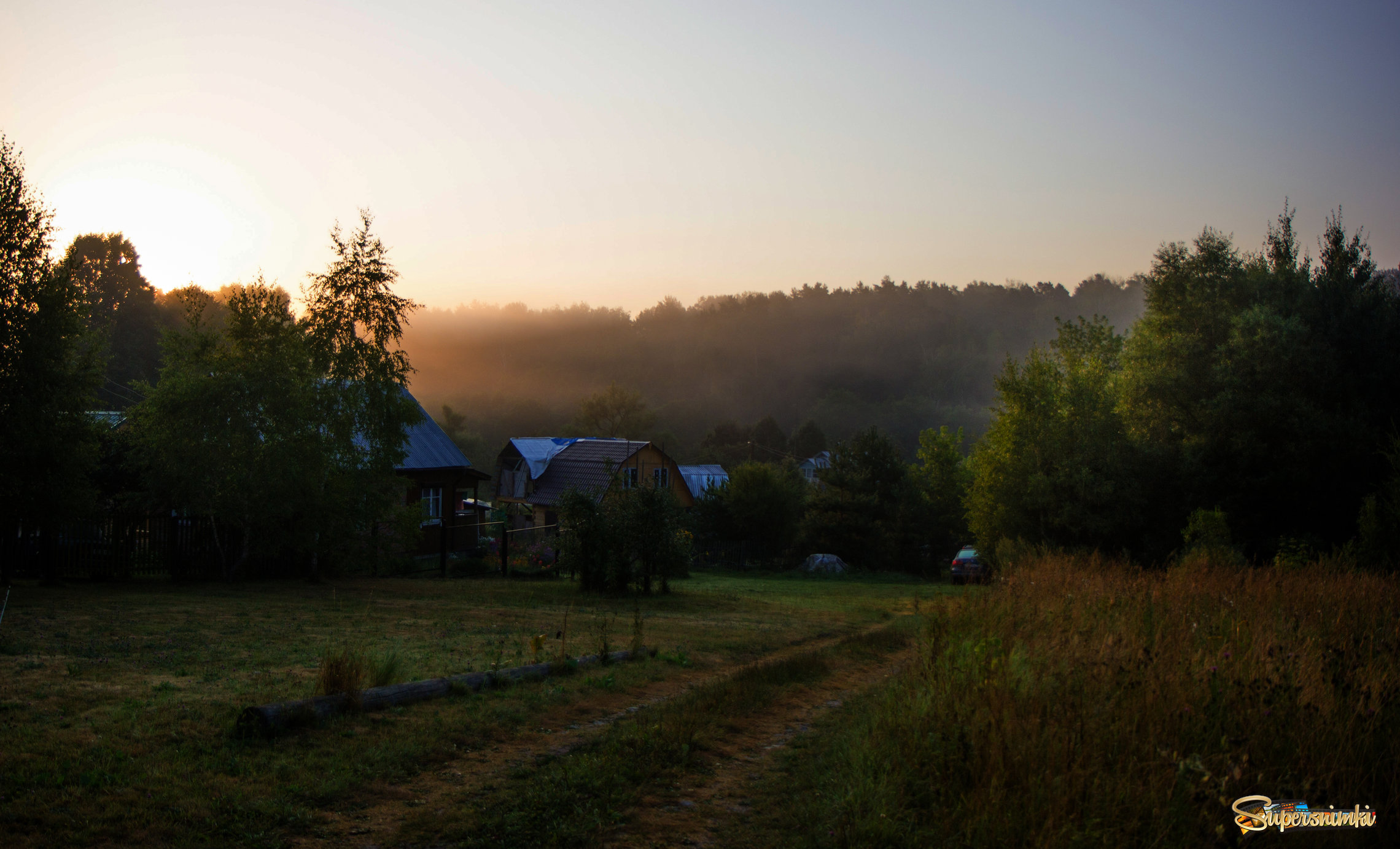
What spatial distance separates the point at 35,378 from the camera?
14.3 m

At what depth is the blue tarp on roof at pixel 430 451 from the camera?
2941 cm

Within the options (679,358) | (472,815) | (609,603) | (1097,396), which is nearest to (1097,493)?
(1097,396)

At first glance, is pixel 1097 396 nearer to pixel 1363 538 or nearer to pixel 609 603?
pixel 1363 538

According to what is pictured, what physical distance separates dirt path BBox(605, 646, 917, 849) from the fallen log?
2.27 meters

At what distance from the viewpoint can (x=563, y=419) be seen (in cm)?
10881

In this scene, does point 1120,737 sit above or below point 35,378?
below

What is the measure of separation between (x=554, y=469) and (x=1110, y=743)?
4211cm

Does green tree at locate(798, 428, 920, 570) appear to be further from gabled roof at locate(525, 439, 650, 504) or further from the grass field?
the grass field

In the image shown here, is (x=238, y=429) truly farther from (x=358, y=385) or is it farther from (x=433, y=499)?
(x=433, y=499)

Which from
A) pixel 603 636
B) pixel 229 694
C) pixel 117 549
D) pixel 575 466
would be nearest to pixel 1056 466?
pixel 603 636

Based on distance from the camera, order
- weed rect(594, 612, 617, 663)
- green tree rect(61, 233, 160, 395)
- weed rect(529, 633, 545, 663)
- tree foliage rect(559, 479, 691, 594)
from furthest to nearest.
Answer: green tree rect(61, 233, 160, 395)
tree foliage rect(559, 479, 691, 594)
weed rect(594, 612, 617, 663)
weed rect(529, 633, 545, 663)

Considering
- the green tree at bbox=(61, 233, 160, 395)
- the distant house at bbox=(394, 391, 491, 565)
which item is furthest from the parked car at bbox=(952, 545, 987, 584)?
the green tree at bbox=(61, 233, 160, 395)

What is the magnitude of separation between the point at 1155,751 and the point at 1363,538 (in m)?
13.1

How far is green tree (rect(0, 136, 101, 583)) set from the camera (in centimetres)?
1407
